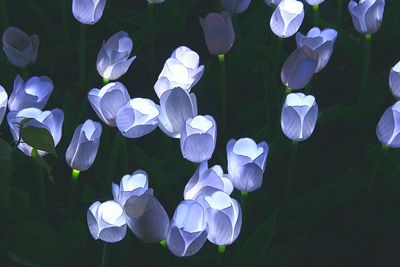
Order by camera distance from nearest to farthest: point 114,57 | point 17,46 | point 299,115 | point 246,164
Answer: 1. point 246,164
2. point 299,115
3. point 114,57
4. point 17,46

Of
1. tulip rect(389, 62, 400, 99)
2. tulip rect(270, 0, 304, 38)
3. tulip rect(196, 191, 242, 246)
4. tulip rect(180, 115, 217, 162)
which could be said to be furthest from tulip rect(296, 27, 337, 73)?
tulip rect(196, 191, 242, 246)

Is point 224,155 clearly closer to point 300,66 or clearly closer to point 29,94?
point 300,66

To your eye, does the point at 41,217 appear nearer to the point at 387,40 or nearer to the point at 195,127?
the point at 195,127

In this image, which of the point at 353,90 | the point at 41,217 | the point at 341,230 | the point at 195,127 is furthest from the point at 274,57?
the point at 41,217

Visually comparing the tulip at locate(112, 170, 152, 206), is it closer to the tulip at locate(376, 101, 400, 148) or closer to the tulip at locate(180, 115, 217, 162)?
the tulip at locate(180, 115, 217, 162)

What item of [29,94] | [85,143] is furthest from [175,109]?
[29,94]

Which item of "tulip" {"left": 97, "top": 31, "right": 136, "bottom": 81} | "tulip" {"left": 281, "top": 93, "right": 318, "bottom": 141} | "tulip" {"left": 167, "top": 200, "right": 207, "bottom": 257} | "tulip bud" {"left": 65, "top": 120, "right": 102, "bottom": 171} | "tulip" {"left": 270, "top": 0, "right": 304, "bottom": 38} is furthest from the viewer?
"tulip" {"left": 270, "top": 0, "right": 304, "bottom": 38}
